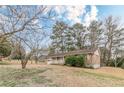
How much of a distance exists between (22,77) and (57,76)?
1.47ft

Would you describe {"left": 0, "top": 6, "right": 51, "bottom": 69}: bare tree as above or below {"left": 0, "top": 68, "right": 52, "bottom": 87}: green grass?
above

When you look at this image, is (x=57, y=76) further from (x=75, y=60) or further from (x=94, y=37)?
(x=94, y=37)

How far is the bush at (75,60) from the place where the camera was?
3.61m

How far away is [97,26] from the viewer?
358cm

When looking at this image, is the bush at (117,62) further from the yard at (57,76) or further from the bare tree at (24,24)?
the bare tree at (24,24)

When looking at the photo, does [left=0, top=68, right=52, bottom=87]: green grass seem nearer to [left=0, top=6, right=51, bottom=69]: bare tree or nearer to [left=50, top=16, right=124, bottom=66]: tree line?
[left=0, top=6, right=51, bottom=69]: bare tree

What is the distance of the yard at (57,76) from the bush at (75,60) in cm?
6

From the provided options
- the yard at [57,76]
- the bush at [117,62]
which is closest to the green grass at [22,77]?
the yard at [57,76]

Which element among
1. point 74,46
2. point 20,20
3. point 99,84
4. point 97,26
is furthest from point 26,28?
point 99,84

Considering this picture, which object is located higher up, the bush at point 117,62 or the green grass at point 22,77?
the bush at point 117,62

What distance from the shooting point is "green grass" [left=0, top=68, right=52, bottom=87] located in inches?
142

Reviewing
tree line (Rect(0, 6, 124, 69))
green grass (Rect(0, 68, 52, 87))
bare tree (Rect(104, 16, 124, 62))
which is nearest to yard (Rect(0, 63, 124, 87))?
green grass (Rect(0, 68, 52, 87))

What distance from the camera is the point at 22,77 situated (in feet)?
12.0

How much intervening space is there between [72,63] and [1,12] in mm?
1110
